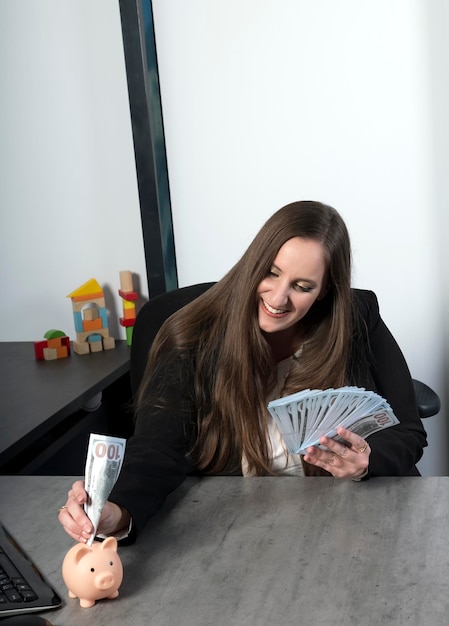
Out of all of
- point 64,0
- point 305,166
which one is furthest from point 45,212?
point 305,166

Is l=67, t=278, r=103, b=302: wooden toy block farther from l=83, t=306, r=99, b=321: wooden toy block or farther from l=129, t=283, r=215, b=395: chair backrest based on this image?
l=129, t=283, r=215, b=395: chair backrest

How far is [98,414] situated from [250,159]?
3.36 ft

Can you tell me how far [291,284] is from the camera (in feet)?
6.67

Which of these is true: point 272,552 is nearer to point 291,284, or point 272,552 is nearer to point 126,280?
point 291,284

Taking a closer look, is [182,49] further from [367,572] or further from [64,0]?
[367,572]

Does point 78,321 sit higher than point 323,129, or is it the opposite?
point 323,129

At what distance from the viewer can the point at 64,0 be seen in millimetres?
3148

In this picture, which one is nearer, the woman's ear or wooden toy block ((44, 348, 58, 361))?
the woman's ear

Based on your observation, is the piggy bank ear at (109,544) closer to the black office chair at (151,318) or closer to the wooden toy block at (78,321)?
the black office chair at (151,318)

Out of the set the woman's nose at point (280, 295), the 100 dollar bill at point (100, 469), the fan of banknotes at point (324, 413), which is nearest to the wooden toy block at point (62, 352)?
the woman's nose at point (280, 295)

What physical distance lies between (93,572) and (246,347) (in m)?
0.75

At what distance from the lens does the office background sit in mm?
3004

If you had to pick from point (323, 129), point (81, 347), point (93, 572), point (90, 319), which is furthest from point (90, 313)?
A: point (93, 572)

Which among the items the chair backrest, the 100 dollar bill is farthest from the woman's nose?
the 100 dollar bill
